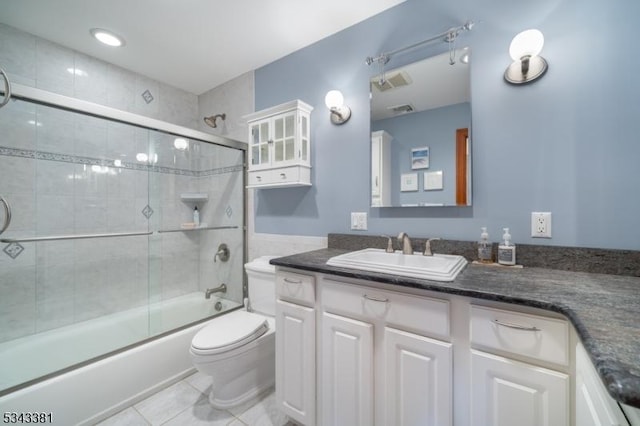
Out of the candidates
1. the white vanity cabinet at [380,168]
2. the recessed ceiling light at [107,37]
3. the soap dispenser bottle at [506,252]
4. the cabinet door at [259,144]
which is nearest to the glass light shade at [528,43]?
the white vanity cabinet at [380,168]

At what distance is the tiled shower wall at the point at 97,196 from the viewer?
69.6 inches

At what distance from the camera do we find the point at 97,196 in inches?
83.3

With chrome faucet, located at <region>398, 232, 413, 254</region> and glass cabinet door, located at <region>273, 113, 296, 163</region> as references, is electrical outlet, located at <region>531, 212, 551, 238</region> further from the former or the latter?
glass cabinet door, located at <region>273, 113, 296, 163</region>

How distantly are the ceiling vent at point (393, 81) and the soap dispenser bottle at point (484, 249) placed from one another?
968 millimetres

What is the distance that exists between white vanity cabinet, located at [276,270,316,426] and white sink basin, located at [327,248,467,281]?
0.73 ft

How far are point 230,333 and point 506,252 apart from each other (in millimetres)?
1537

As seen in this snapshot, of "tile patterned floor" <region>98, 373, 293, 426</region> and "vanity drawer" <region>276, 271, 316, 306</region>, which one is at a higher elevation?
"vanity drawer" <region>276, 271, 316, 306</region>

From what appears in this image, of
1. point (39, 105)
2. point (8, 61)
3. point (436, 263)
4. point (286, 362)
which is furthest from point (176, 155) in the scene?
point (436, 263)

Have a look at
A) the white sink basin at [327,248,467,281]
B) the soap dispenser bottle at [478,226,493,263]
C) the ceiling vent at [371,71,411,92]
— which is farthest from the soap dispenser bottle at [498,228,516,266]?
the ceiling vent at [371,71,411,92]

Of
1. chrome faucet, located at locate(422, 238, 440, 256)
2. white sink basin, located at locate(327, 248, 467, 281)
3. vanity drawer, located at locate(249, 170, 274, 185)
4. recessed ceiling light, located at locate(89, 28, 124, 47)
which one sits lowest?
white sink basin, located at locate(327, 248, 467, 281)

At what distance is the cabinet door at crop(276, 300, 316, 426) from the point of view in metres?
1.24

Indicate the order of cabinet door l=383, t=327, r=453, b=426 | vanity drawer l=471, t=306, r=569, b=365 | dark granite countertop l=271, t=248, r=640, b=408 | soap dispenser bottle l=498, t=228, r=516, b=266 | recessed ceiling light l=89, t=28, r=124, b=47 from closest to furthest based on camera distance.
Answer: dark granite countertop l=271, t=248, r=640, b=408 < vanity drawer l=471, t=306, r=569, b=365 < cabinet door l=383, t=327, r=453, b=426 < soap dispenser bottle l=498, t=228, r=516, b=266 < recessed ceiling light l=89, t=28, r=124, b=47

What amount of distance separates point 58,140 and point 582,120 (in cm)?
311

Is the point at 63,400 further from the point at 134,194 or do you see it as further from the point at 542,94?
the point at 542,94
